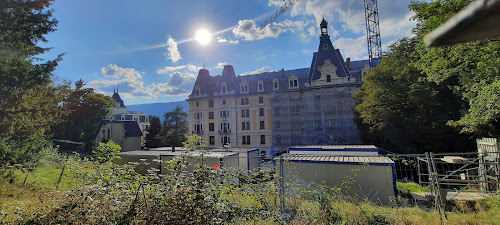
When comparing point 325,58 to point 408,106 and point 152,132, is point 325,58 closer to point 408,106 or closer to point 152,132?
point 408,106

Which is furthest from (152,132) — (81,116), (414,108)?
(414,108)

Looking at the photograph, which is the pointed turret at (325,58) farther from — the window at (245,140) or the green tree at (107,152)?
the green tree at (107,152)

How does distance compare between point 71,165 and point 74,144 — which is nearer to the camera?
point 71,165

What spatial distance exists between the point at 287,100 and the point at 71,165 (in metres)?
26.5

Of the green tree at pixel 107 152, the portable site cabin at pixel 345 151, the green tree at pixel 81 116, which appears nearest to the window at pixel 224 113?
the green tree at pixel 81 116

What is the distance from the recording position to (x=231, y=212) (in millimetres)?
3002

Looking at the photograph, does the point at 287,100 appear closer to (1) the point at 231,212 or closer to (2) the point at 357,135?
(2) the point at 357,135

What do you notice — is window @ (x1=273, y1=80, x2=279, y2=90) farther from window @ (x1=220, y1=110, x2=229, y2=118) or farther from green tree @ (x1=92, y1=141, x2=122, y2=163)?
green tree @ (x1=92, y1=141, x2=122, y2=163)

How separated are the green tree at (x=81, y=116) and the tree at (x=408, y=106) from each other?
33830 mm

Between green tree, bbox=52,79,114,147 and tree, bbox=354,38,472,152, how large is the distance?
33830mm

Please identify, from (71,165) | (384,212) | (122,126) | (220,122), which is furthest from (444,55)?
(122,126)

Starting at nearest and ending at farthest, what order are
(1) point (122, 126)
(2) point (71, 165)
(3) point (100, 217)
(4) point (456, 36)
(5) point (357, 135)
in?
(4) point (456, 36) → (3) point (100, 217) → (2) point (71, 165) → (5) point (357, 135) → (1) point (122, 126)

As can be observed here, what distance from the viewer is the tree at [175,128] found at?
110 ft

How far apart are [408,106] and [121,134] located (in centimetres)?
3384
